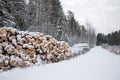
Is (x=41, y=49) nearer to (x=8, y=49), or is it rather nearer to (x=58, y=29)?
(x=8, y=49)

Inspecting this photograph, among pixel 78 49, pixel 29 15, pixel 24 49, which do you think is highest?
pixel 29 15

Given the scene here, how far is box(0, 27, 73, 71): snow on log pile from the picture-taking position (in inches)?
386

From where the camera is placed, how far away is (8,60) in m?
9.59

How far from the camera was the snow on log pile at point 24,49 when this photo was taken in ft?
32.2

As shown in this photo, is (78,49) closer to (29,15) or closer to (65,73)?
(29,15)

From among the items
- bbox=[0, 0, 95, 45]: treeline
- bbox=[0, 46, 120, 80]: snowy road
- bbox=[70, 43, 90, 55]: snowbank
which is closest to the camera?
bbox=[0, 46, 120, 80]: snowy road

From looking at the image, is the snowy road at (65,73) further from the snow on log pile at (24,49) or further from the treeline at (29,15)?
the treeline at (29,15)

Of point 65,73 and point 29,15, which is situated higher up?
point 29,15

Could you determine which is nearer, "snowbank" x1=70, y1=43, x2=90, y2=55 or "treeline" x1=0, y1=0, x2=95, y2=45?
"treeline" x1=0, y1=0, x2=95, y2=45

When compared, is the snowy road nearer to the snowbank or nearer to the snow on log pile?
the snow on log pile

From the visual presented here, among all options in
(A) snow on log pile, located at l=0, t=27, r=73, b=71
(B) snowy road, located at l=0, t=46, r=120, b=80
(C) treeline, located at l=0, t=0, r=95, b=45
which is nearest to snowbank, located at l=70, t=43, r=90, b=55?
(C) treeline, located at l=0, t=0, r=95, b=45

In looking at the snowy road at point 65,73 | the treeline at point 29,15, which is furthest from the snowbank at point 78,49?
the snowy road at point 65,73

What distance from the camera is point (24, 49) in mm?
11102

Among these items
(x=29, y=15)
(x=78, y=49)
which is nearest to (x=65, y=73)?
(x=29, y=15)
